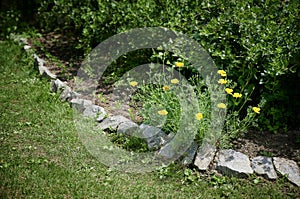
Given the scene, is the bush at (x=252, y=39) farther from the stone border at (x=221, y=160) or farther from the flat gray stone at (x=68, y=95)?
the flat gray stone at (x=68, y=95)

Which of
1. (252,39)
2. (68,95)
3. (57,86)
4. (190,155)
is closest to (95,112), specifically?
(68,95)

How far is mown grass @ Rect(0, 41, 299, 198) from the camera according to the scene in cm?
324

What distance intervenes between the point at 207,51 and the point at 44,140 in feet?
6.51

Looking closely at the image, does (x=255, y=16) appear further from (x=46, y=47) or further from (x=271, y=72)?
(x=46, y=47)

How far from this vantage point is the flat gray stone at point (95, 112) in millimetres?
4332

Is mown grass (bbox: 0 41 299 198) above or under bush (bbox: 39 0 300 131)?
under

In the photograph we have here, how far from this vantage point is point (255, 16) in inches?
169

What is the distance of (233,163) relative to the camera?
3529 mm

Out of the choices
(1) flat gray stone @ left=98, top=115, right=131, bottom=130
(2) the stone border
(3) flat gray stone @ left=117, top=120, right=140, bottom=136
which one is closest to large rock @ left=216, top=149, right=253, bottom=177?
(2) the stone border

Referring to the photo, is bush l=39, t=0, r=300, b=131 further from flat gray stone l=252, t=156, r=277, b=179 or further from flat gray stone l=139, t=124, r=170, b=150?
flat gray stone l=139, t=124, r=170, b=150

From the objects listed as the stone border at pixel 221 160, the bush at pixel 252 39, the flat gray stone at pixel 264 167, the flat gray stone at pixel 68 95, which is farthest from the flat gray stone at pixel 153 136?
the flat gray stone at pixel 68 95

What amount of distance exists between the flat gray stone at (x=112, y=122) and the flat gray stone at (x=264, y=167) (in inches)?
54.4

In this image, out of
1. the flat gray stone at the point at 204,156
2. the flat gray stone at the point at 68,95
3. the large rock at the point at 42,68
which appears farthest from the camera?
the large rock at the point at 42,68

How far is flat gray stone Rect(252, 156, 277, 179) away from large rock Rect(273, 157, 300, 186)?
5 centimetres
